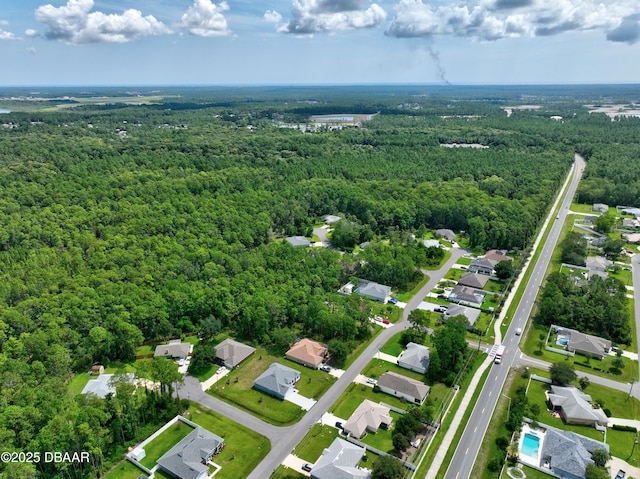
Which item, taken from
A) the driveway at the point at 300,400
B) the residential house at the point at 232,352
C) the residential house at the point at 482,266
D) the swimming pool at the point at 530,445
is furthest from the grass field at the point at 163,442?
Answer: the residential house at the point at 482,266

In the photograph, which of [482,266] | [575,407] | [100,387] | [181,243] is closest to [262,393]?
[100,387]

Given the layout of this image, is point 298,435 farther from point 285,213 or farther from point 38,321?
point 285,213

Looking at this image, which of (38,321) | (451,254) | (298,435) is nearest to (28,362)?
(38,321)

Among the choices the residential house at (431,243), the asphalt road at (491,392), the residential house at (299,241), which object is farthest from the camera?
the residential house at (299,241)

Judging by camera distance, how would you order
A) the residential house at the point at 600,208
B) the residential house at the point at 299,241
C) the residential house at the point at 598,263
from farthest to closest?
the residential house at the point at 600,208 < the residential house at the point at 299,241 < the residential house at the point at 598,263

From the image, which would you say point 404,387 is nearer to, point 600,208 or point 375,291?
point 375,291

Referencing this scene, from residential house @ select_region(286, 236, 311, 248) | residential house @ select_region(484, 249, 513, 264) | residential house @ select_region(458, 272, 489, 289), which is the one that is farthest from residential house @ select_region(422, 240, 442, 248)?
residential house @ select_region(286, 236, 311, 248)

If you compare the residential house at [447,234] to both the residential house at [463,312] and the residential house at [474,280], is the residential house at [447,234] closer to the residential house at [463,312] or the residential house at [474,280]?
the residential house at [474,280]
